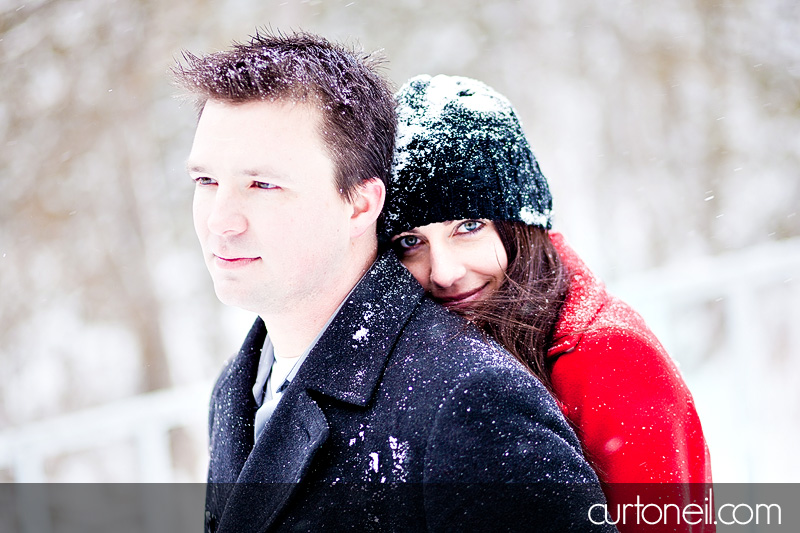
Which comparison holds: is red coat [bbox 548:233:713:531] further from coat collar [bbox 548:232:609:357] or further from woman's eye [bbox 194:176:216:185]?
woman's eye [bbox 194:176:216:185]

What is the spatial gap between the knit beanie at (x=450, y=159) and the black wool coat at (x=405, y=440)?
0.23 metres

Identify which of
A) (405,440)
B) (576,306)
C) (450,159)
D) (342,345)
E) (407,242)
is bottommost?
(405,440)

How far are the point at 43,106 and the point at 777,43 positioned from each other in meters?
6.12

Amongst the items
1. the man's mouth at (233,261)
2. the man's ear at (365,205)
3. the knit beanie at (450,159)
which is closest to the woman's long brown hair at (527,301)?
the knit beanie at (450,159)

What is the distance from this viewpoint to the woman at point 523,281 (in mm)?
1866

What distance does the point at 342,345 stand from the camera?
1.79m

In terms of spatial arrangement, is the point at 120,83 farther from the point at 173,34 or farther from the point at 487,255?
the point at 487,255

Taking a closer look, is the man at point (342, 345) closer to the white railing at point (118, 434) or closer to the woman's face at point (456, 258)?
the woman's face at point (456, 258)

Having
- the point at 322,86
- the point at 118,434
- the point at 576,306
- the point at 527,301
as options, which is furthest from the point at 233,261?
the point at 118,434

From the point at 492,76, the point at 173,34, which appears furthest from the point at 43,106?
the point at 492,76

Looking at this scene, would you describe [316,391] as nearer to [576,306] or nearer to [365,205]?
[365,205]

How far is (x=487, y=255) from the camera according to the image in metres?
2.16

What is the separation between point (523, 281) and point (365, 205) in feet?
1.84

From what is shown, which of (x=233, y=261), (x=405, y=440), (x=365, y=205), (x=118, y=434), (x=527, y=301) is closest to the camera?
(x=405, y=440)
